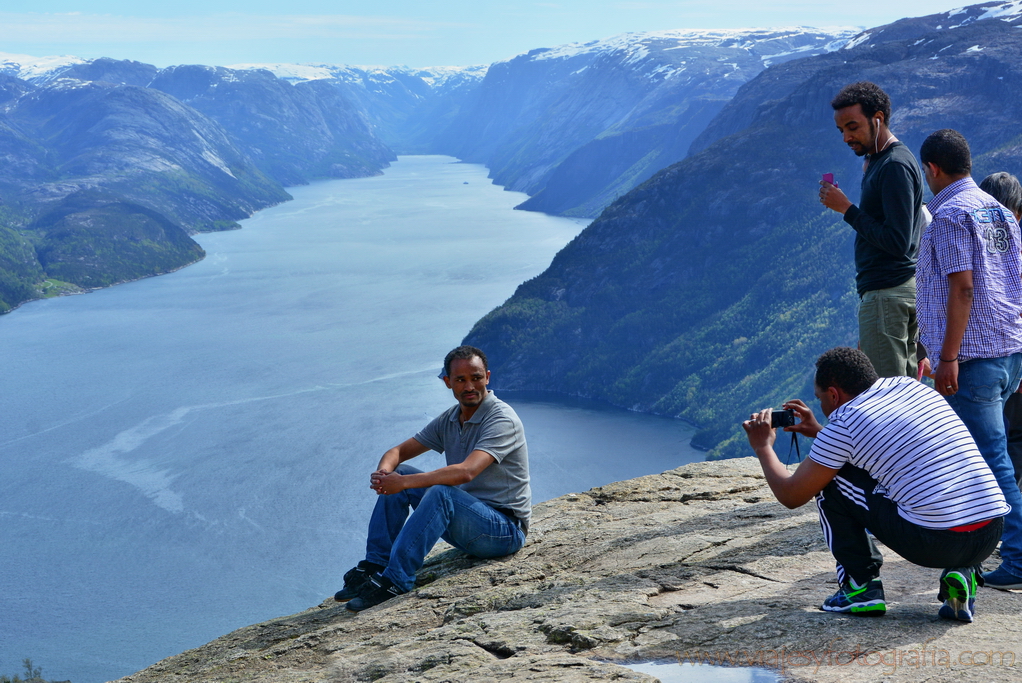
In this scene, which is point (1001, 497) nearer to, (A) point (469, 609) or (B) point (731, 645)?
(B) point (731, 645)

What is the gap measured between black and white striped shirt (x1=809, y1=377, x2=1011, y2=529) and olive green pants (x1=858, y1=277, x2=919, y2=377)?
1997 mm

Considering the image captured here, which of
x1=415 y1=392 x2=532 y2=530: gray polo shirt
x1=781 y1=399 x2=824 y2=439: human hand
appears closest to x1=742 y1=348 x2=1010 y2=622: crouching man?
x1=781 y1=399 x2=824 y2=439: human hand

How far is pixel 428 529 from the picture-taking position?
299 inches

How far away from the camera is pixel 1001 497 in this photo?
5.21m

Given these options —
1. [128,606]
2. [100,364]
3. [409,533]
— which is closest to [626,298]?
[100,364]

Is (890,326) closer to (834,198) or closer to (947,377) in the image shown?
(947,377)

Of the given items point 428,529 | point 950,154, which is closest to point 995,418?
point 950,154

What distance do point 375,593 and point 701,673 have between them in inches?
150

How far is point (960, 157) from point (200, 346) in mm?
139869

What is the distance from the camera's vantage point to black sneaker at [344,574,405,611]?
26.0ft

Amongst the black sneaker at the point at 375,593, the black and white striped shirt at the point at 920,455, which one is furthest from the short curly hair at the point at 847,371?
the black sneaker at the point at 375,593

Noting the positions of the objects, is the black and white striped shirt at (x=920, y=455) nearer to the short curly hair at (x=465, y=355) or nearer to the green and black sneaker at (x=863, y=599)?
the green and black sneaker at (x=863, y=599)

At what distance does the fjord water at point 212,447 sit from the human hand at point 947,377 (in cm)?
6207

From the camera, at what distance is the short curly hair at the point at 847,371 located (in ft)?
17.6
